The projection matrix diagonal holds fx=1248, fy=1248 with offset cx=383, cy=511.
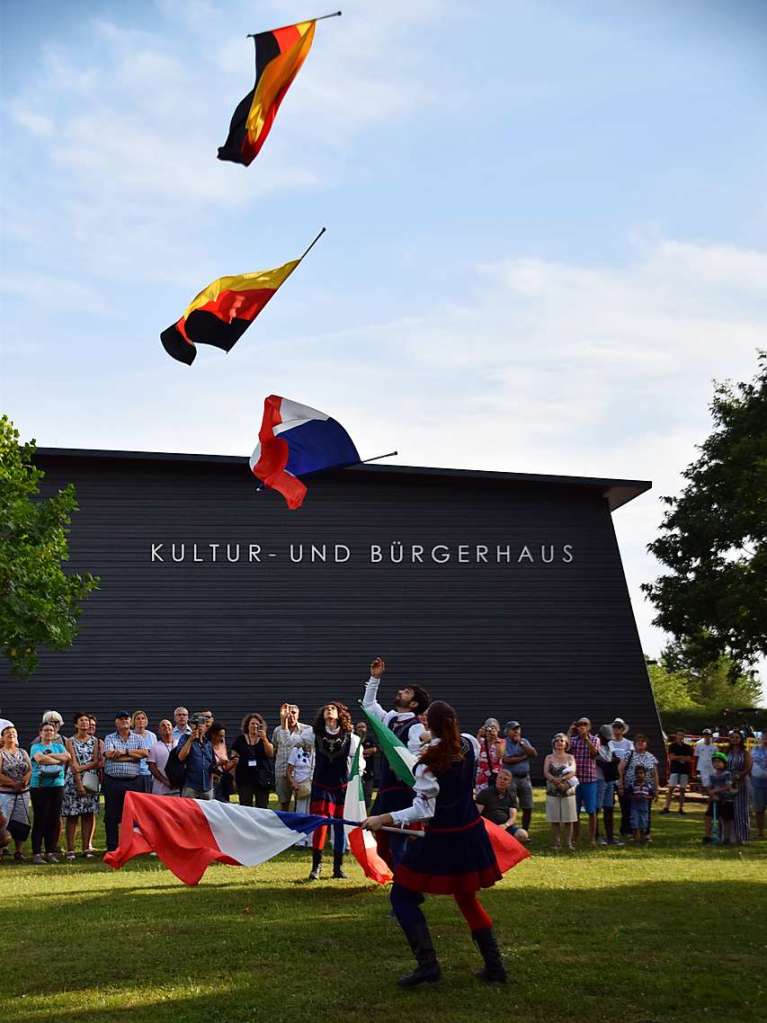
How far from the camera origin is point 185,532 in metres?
30.8

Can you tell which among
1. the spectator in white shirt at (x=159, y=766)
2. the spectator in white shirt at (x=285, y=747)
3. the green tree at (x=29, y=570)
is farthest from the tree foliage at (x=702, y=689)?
the spectator in white shirt at (x=159, y=766)

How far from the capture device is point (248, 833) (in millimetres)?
10227

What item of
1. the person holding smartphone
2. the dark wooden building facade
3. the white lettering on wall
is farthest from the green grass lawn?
the white lettering on wall

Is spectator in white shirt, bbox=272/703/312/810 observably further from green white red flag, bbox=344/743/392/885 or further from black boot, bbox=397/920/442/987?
black boot, bbox=397/920/442/987

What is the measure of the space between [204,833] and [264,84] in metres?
7.22

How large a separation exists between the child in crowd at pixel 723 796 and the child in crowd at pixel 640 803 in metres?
1.00

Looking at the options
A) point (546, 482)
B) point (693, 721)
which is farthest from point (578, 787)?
point (693, 721)

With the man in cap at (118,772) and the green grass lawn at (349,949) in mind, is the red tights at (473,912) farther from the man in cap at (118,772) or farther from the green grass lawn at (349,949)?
the man in cap at (118,772)

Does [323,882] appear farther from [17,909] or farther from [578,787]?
[578,787]

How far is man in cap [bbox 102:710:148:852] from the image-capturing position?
15914 mm

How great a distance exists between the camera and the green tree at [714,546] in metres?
42.4

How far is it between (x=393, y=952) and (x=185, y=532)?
2245 centimetres

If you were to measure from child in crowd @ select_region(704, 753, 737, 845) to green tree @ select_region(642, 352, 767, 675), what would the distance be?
22863mm

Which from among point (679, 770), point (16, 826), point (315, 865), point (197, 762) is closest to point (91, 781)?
point (16, 826)
